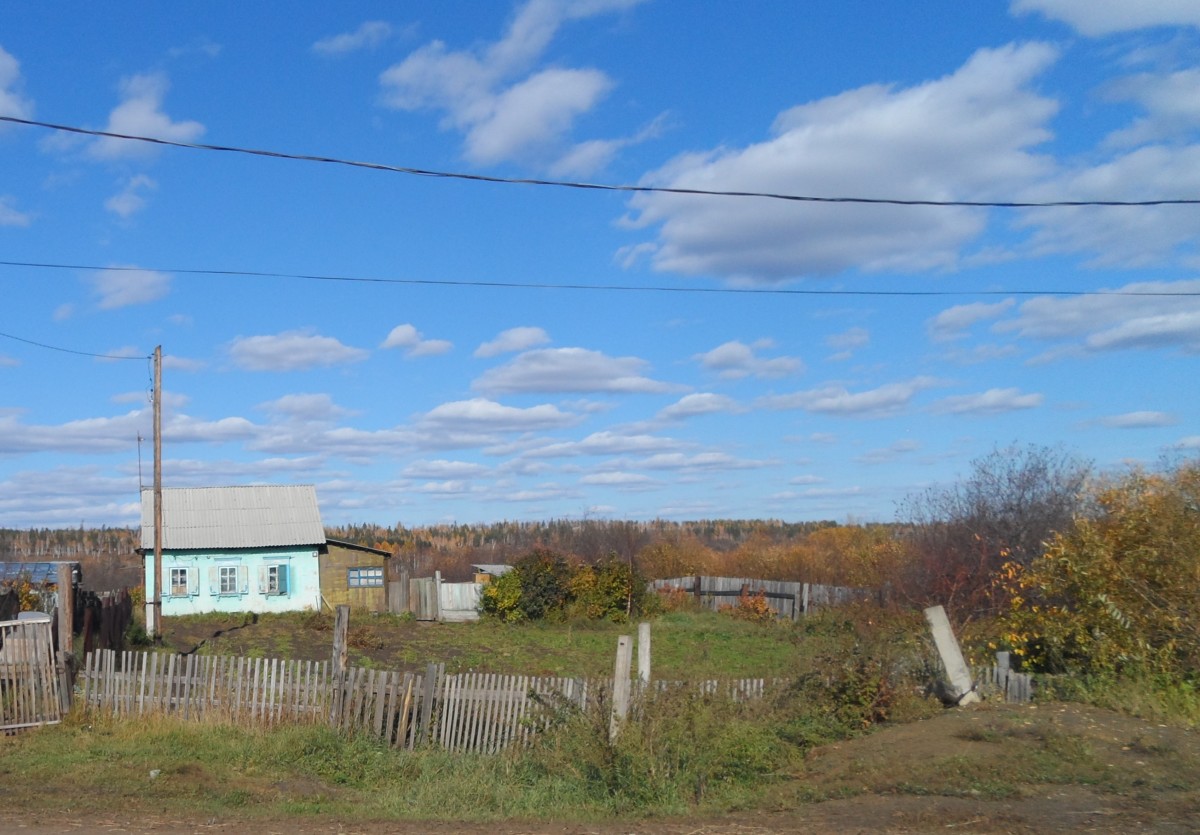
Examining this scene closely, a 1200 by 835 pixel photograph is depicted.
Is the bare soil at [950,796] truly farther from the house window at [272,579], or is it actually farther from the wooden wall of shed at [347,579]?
the house window at [272,579]

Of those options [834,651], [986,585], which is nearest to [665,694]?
[834,651]

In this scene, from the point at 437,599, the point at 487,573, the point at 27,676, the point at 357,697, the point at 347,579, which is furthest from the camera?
the point at 487,573

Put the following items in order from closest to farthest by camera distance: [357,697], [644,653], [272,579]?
[644,653], [357,697], [272,579]

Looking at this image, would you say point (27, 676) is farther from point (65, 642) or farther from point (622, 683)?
point (622, 683)

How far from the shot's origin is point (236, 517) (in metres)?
42.0

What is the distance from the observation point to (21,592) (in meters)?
23.7

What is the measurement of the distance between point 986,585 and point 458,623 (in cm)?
2000

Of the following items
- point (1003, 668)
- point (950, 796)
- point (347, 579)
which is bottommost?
point (950, 796)

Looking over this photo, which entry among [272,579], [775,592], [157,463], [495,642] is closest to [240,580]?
[272,579]

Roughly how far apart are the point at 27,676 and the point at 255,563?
27.1 m

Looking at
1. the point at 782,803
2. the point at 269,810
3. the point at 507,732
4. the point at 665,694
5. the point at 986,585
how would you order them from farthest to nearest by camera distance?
the point at 986,585
the point at 507,732
the point at 665,694
the point at 269,810
the point at 782,803

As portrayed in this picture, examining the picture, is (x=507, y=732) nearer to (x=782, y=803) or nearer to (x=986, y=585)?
(x=782, y=803)

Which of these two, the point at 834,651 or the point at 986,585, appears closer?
the point at 834,651

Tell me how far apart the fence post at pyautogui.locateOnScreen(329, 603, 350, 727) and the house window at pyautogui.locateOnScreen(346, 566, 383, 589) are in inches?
1070
